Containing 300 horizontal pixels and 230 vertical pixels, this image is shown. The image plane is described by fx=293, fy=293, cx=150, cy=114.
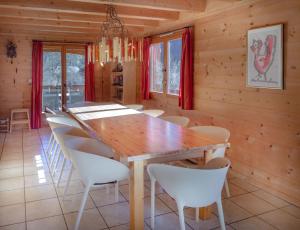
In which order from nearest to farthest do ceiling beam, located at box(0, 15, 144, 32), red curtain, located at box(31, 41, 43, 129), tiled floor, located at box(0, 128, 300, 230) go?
tiled floor, located at box(0, 128, 300, 230), ceiling beam, located at box(0, 15, 144, 32), red curtain, located at box(31, 41, 43, 129)

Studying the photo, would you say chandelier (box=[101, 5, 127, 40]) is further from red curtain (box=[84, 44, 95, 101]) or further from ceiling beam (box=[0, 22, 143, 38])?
red curtain (box=[84, 44, 95, 101])

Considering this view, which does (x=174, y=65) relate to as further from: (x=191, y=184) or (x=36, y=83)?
(x=191, y=184)

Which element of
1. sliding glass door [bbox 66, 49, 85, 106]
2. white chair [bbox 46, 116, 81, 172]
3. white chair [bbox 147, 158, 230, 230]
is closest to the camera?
white chair [bbox 147, 158, 230, 230]

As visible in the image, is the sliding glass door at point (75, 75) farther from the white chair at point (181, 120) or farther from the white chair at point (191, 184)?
the white chair at point (191, 184)

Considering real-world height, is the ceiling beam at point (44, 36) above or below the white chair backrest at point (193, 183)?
above

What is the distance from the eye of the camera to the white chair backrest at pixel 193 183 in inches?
77.5

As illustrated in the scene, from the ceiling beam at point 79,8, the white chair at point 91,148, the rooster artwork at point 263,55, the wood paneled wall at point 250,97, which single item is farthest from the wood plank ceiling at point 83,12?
the white chair at point 91,148

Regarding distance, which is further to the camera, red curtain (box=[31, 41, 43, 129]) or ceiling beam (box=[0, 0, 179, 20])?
red curtain (box=[31, 41, 43, 129])

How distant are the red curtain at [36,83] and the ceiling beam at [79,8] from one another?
3.04 m

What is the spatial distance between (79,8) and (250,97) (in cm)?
257

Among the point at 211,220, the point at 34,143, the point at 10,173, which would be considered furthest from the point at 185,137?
the point at 34,143

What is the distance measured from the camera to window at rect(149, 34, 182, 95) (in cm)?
529

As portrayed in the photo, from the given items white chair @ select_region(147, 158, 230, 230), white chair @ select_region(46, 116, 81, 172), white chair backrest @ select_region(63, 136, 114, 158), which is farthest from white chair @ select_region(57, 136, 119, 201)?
white chair @ select_region(147, 158, 230, 230)

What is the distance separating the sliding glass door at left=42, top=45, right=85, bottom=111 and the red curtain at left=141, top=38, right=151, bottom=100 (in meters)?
2.11
